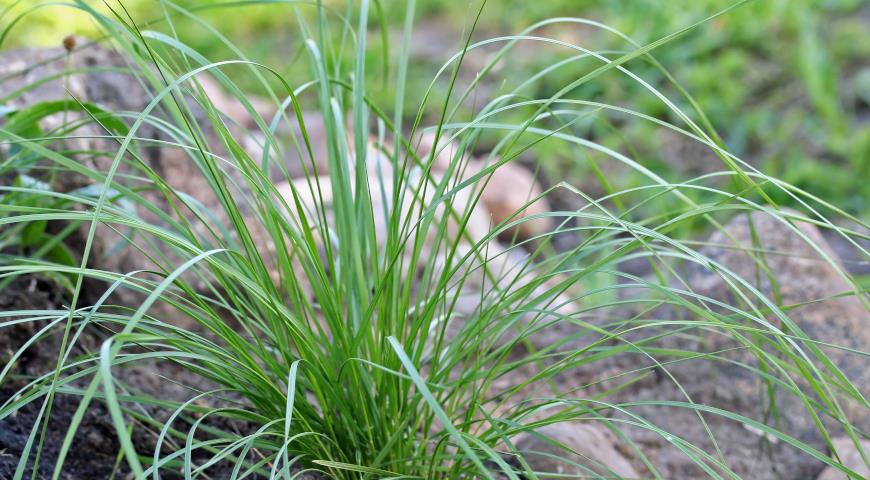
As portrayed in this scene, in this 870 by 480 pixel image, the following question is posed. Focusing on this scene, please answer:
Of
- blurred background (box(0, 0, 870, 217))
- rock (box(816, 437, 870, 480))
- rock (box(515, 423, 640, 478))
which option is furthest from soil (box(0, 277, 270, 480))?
blurred background (box(0, 0, 870, 217))

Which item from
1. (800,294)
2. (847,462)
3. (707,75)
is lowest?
(847,462)

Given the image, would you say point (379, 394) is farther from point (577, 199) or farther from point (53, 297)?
point (577, 199)

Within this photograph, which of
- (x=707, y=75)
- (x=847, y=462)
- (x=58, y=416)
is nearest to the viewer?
(x=58, y=416)

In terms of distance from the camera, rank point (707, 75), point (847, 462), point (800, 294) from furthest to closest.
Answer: point (707, 75)
point (800, 294)
point (847, 462)

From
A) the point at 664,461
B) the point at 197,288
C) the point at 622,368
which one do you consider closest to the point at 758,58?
the point at 622,368

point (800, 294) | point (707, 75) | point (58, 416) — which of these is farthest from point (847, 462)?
point (707, 75)

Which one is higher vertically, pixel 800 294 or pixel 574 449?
pixel 800 294

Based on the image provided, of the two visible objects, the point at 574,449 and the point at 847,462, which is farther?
the point at 847,462

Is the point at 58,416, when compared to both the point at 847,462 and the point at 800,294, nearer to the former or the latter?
the point at 847,462

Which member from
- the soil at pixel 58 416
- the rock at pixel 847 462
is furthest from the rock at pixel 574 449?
the soil at pixel 58 416
